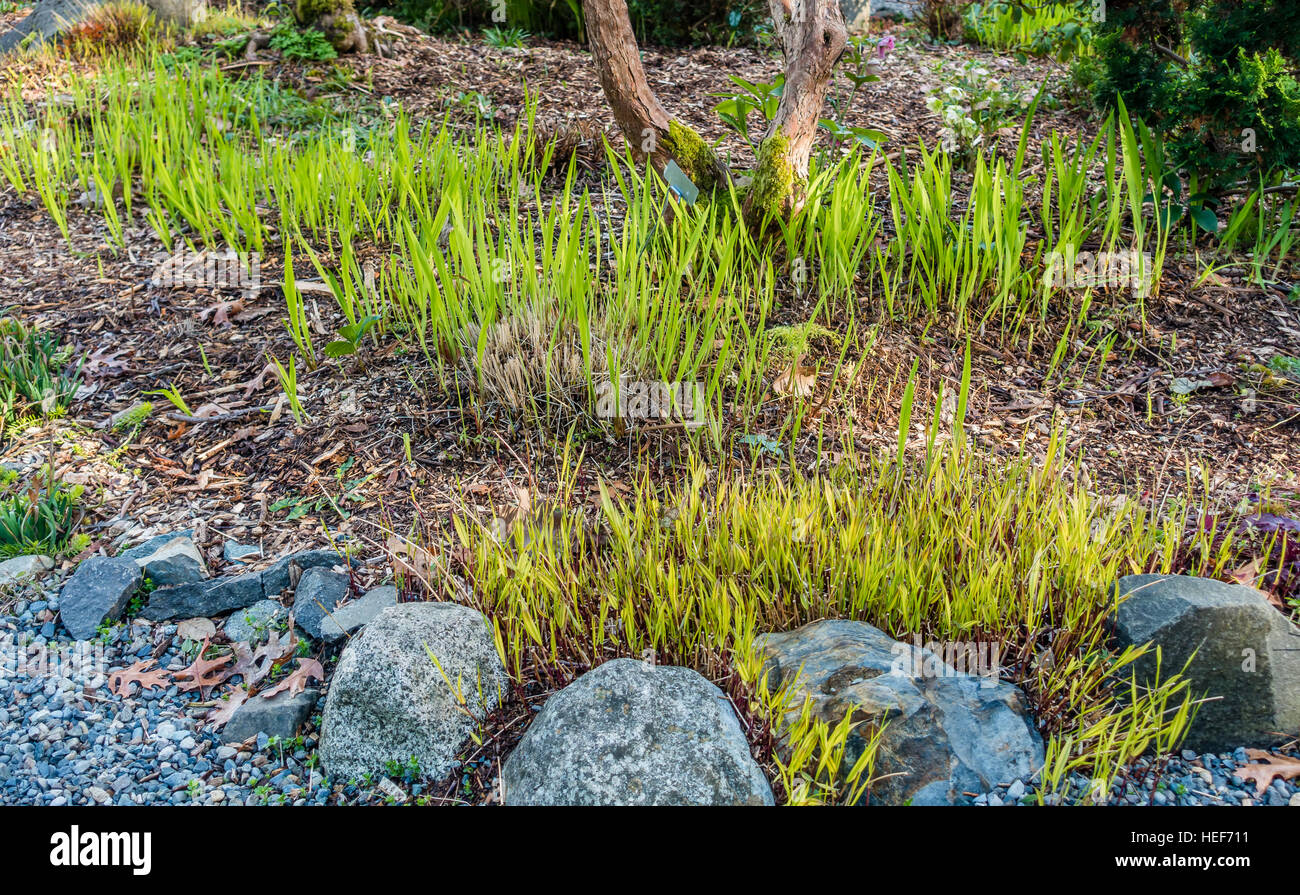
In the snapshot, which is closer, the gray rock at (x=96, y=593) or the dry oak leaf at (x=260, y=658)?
the dry oak leaf at (x=260, y=658)

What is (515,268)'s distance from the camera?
2996 mm

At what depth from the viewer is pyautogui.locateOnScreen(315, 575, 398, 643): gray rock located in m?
2.33

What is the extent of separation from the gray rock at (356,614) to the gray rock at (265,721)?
215mm

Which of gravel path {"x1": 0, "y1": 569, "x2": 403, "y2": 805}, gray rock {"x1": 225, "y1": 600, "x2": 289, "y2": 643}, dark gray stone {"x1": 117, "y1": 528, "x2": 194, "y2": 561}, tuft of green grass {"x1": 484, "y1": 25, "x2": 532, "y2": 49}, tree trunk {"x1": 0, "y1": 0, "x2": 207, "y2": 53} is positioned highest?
tree trunk {"x1": 0, "y1": 0, "x2": 207, "y2": 53}

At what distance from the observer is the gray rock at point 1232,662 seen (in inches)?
80.7

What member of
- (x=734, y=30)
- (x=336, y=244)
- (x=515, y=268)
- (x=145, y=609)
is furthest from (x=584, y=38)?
(x=145, y=609)

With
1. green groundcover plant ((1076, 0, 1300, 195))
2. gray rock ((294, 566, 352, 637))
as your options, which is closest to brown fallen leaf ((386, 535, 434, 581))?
gray rock ((294, 566, 352, 637))

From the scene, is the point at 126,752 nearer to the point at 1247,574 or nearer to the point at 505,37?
the point at 1247,574

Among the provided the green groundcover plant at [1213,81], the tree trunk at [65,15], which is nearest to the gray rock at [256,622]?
the green groundcover plant at [1213,81]

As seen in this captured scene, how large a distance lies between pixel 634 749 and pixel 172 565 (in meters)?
1.48

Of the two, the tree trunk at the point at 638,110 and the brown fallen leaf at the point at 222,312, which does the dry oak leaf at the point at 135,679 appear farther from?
the tree trunk at the point at 638,110

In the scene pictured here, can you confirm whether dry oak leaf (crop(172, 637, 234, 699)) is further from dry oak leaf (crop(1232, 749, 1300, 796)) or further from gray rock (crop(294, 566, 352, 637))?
dry oak leaf (crop(1232, 749, 1300, 796))

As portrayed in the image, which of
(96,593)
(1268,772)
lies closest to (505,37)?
(96,593)

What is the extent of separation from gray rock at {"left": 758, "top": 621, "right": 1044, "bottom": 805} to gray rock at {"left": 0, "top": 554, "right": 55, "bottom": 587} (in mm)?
2043
